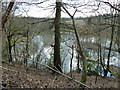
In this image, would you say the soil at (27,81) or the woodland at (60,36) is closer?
the woodland at (60,36)

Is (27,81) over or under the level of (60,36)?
under

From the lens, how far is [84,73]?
9.16 feet

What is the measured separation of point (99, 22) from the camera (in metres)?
4.25

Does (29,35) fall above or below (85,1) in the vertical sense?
below

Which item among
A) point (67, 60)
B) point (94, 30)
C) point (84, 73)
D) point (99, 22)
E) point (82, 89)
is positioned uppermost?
point (99, 22)

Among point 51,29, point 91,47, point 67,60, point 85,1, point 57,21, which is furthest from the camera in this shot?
point 67,60

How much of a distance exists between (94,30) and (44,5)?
266 cm

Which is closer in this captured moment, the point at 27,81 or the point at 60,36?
the point at 27,81

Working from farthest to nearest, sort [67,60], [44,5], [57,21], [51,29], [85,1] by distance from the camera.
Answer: [67,60] < [51,29] < [57,21] < [44,5] < [85,1]

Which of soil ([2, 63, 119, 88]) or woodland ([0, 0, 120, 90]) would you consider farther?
soil ([2, 63, 119, 88])

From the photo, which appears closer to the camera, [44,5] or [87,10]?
[87,10]

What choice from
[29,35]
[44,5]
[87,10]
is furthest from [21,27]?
[87,10]

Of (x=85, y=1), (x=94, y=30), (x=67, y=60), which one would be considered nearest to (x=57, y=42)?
Result: (x=94, y=30)

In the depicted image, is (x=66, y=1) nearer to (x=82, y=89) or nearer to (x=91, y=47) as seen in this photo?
(x=82, y=89)
